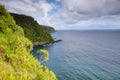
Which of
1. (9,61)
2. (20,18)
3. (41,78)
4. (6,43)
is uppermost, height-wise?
(20,18)

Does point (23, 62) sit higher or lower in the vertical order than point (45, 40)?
higher

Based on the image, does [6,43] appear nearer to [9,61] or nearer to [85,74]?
[9,61]

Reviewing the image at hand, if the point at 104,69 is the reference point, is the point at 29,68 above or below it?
above

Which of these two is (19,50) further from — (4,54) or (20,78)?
(20,78)

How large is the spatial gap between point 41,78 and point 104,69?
141 ft

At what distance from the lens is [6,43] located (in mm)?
18953

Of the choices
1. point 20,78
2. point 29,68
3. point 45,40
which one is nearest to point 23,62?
point 29,68

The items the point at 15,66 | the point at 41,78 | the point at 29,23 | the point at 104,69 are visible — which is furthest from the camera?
the point at 29,23

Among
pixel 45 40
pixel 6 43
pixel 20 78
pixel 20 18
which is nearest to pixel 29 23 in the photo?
pixel 20 18

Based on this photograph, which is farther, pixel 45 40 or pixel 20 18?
pixel 20 18

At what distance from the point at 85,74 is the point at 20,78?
1578 inches

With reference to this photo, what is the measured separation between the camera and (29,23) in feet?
481

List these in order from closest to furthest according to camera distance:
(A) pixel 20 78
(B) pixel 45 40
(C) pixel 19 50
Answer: (A) pixel 20 78
(C) pixel 19 50
(B) pixel 45 40

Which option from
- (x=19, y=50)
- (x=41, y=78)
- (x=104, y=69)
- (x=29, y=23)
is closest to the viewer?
(x=41, y=78)
